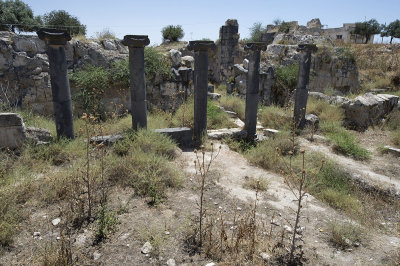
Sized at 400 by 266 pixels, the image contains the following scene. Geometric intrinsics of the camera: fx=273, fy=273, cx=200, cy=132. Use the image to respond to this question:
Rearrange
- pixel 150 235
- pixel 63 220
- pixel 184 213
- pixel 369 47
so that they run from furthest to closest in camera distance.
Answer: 1. pixel 369 47
2. pixel 184 213
3. pixel 63 220
4. pixel 150 235

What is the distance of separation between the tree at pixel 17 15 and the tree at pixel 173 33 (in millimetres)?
8195

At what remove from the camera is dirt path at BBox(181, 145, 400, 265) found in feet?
10.6

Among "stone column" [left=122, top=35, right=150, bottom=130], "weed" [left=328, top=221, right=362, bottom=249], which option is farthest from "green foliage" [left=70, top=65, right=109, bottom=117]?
"weed" [left=328, top=221, right=362, bottom=249]

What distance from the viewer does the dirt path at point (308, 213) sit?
3.23 meters

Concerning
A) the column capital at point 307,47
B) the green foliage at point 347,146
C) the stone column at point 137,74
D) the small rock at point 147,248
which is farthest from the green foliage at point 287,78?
the small rock at point 147,248

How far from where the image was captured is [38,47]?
891cm

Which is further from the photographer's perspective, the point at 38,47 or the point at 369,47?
the point at 369,47

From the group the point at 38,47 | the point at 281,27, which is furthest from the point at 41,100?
the point at 281,27

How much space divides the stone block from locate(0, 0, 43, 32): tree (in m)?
15.1

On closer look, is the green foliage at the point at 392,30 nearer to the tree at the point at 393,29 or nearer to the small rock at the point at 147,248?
the tree at the point at 393,29

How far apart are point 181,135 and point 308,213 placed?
3.67 m

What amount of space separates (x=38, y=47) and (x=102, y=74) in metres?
2.17

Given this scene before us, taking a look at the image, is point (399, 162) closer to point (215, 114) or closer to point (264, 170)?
point (264, 170)

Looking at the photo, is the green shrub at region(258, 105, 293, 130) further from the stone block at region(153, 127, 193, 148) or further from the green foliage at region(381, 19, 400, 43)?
the green foliage at region(381, 19, 400, 43)
